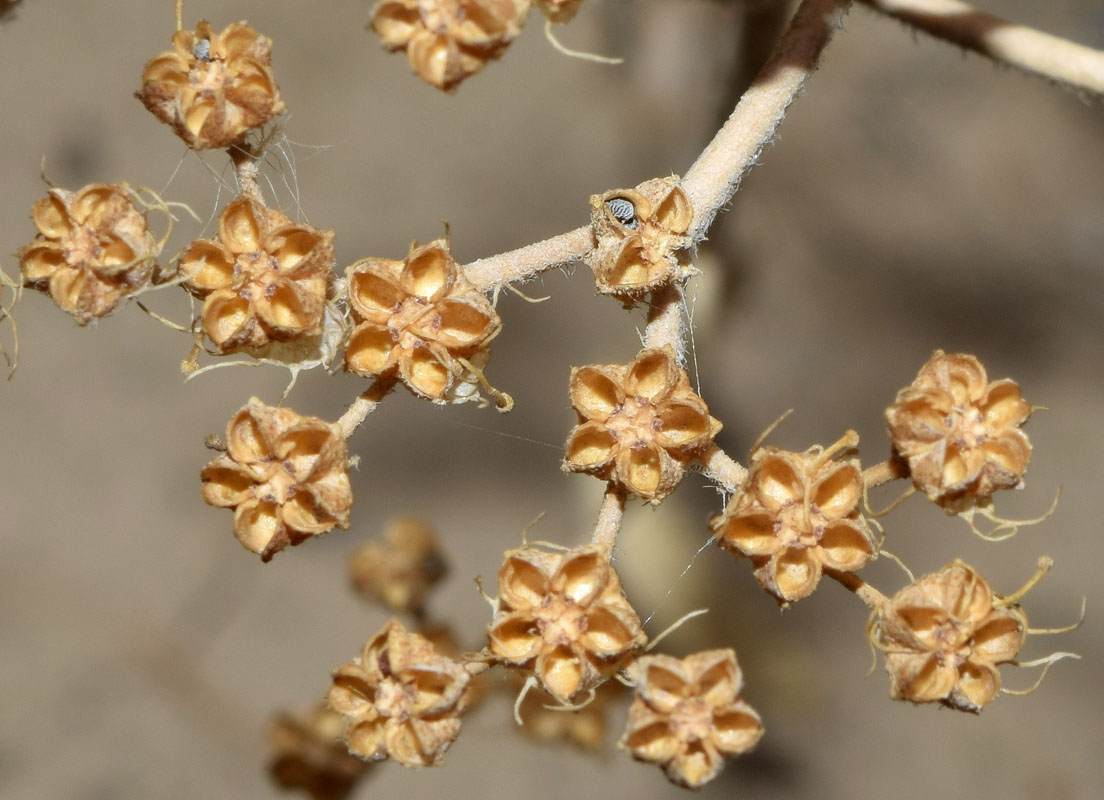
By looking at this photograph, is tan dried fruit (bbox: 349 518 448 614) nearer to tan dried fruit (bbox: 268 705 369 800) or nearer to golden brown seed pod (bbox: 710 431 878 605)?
tan dried fruit (bbox: 268 705 369 800)

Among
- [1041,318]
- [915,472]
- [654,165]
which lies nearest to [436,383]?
[915,472]

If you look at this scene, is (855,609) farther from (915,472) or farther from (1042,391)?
(915,472)

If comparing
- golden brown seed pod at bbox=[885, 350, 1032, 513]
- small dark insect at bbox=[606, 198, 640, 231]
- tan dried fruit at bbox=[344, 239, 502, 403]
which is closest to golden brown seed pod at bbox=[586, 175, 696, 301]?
small dark insect at bbox=[606, 198, 640, 231]

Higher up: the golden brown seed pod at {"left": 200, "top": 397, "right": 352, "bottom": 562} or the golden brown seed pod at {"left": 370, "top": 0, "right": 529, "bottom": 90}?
the golden brown seed pod at {"left": 370, "top": 0, "right": 529, "bottom": 90}

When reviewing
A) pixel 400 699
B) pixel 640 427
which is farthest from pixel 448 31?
pixel 400 699

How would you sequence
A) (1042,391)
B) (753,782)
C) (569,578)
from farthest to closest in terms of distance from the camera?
(1042,391)
(753,782)
(569,578)

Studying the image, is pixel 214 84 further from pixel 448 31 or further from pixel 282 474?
pixel 282 474

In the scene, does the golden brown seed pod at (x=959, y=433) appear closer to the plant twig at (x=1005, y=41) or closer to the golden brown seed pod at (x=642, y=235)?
the golden brown seed pod at (x=642, y=235)
